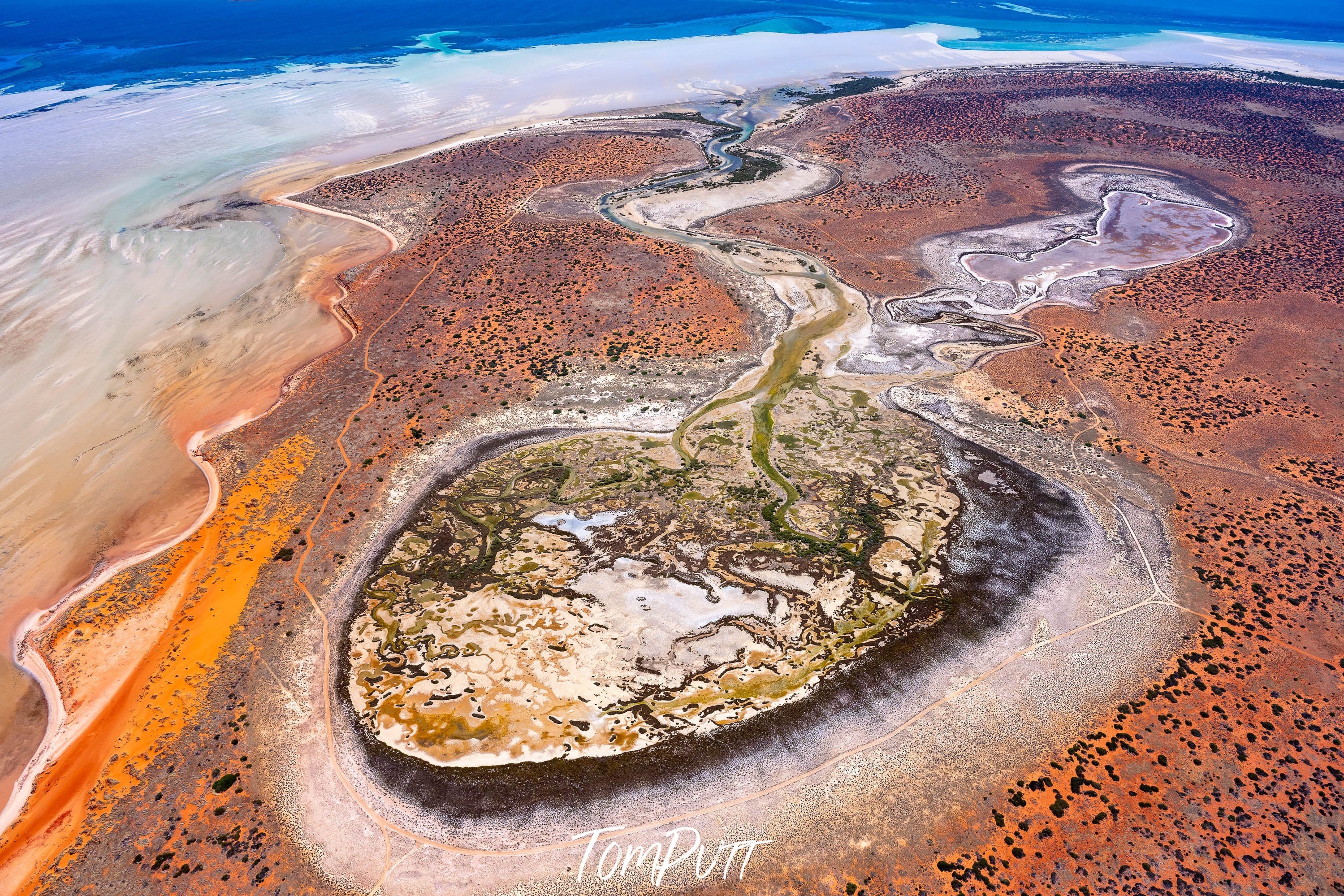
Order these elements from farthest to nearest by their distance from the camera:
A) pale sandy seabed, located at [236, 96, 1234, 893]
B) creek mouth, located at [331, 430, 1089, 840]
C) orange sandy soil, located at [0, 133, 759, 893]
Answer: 1. creek mouth, located at [331, 430, 1089, 840]
2. orange sandy soil, located at [0, 133, 759, 893]
3. pale sandy seabed, located at [236, 96, 1234, 893]

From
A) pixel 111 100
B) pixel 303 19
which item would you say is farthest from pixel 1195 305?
pixel 303 19

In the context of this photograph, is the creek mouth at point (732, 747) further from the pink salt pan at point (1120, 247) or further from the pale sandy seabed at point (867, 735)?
the pink salt pan at point (1120, 247)

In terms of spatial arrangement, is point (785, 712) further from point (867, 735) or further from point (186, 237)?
point (186, 237)

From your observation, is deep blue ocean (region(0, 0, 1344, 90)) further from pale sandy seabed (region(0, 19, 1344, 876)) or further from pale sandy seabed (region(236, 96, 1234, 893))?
pale sandy seabed (region(236, 96, 1234, 893))

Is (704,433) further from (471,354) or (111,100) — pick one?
(111,100)

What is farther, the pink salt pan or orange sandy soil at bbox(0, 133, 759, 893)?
the pink salt pan

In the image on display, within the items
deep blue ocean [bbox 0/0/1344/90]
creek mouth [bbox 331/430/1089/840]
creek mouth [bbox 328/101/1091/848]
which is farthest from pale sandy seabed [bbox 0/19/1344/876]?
creek mouth [bbox 331/430/1089/840]

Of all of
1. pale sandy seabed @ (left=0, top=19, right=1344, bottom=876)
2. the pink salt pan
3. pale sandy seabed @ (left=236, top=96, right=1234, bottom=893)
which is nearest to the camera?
pale sandy seabed @ (left=236, top=96, right=1234, bottom=893)
